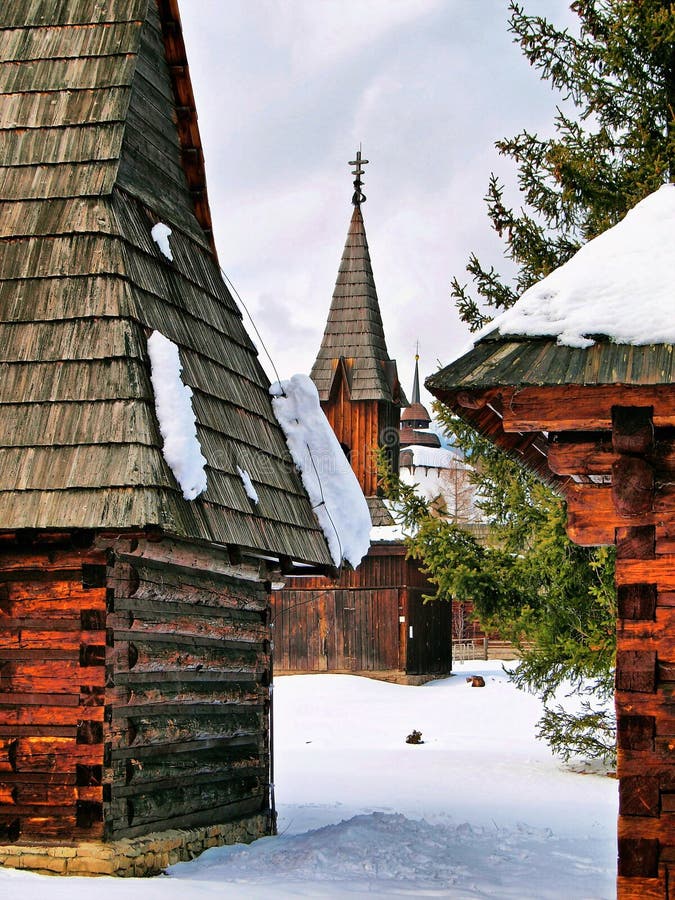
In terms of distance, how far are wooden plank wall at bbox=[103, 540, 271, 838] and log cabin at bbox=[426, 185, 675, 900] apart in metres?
3.95

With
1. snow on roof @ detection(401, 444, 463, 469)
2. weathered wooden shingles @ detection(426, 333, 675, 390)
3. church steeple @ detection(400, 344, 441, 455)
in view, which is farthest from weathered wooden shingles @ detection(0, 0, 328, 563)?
snow on roof @ detection(401, 444, 463, 469)

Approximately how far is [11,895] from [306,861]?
10.4ft

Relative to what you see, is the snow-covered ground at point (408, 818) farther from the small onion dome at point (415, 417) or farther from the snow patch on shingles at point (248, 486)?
the small onion dome at point (415, 417)

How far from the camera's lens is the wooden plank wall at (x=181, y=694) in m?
9.42

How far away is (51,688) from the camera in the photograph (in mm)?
9328

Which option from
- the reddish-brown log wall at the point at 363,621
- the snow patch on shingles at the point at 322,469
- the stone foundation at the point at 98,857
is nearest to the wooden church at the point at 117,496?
the stone foundation at the point at 98,857

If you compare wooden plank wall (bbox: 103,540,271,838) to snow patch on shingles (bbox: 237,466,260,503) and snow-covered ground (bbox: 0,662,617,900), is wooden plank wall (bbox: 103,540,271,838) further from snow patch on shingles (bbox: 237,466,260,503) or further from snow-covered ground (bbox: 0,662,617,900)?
snow patch on shingles (bbox: 237,466,260,503)

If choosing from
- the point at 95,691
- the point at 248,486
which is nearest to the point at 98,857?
the point at 95,691

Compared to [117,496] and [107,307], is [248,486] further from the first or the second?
[117,496]

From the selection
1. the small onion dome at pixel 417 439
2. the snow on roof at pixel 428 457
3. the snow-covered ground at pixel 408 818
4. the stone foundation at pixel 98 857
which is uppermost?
the small onion dome at pixel 417 439

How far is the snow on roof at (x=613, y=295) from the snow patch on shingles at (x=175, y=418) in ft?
10.9

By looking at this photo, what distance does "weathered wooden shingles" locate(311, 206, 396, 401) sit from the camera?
A: 30828 millimetres

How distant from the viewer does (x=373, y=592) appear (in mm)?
28641

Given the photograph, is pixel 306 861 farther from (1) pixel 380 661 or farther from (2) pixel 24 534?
(1) pixel 380 661
